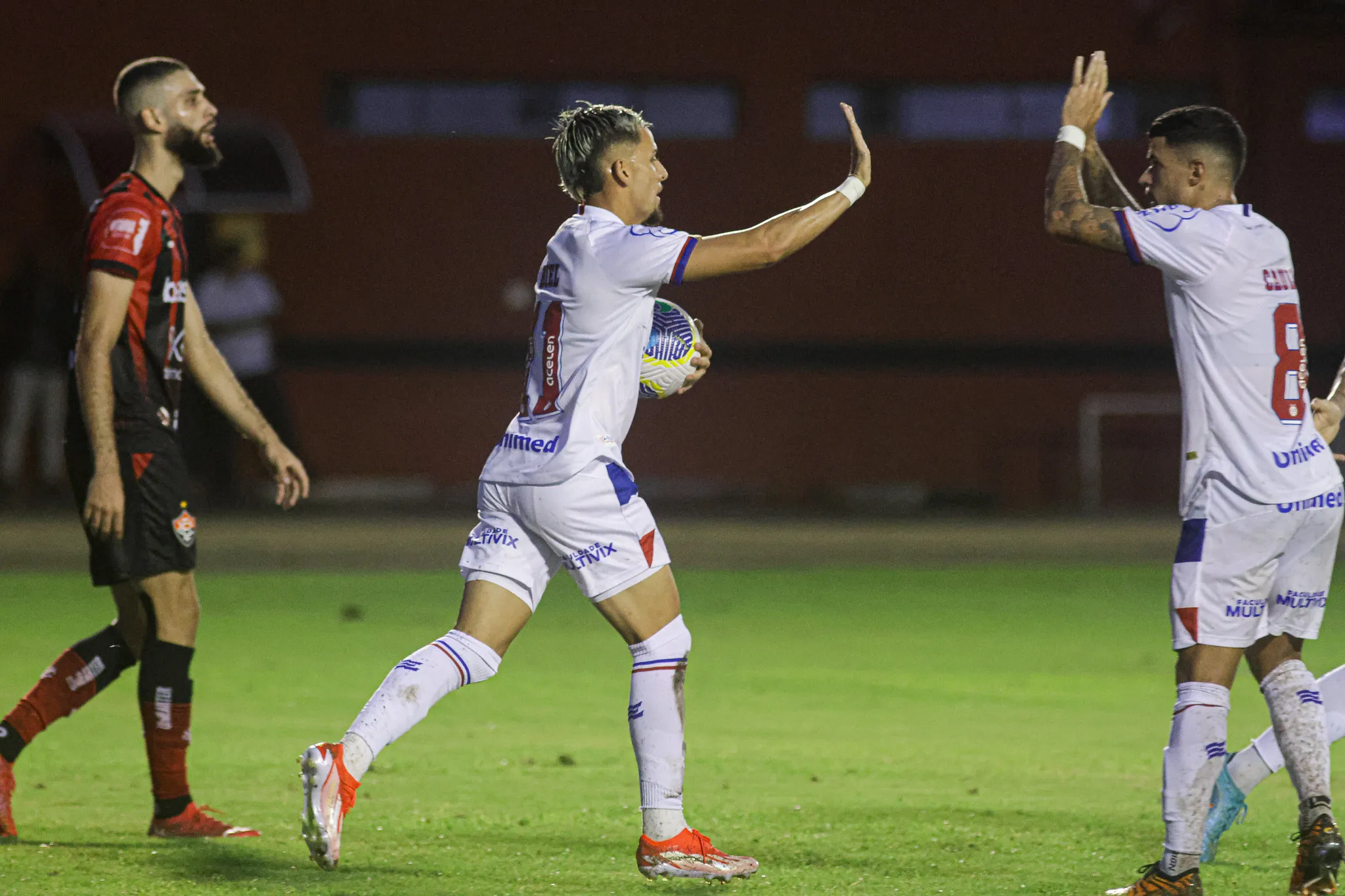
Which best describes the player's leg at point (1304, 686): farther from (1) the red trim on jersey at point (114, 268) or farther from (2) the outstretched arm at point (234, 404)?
(1) the red trim on jersey at point (114, 268)

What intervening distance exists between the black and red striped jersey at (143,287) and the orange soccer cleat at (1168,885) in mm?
3055

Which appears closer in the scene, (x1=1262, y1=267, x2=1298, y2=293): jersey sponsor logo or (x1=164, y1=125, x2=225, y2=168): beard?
(x1=1262, y1=267, x2=1298, y2=293): jersey sponsor logo

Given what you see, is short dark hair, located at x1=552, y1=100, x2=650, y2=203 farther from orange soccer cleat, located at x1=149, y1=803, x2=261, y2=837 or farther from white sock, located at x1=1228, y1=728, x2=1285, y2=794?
white sock, located at x1=1228, y1=728, x2=1285, y2=794

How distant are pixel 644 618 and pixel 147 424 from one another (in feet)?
5.36

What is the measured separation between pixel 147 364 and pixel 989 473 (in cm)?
1544

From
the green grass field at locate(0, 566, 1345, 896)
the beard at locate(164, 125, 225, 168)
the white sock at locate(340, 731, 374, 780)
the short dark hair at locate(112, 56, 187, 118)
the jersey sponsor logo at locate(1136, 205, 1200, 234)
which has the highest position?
the short dark hair at locate(112, 56, 187, 118)

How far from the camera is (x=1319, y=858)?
4965 millimetres

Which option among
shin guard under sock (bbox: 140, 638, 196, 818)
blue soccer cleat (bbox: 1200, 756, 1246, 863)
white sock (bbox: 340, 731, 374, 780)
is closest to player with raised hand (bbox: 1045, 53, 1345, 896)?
blue soccer cleat (bbox: 1200, 756, 1246, 863)

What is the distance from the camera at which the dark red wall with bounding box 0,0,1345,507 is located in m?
19.8

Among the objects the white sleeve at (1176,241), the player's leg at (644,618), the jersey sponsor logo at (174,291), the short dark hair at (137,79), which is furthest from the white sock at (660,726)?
the short dark hair at (137,79)

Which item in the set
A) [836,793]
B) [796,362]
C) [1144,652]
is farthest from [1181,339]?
[796,362]

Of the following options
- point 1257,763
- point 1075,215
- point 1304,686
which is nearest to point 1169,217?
point 1075,215

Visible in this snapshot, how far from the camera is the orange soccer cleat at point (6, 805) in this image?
222 inches

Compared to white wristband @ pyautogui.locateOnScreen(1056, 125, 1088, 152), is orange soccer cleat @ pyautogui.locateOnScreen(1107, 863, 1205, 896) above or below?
below
